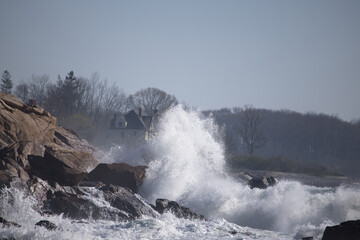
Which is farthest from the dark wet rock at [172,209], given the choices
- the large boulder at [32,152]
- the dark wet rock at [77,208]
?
the large boulder at [32,152]

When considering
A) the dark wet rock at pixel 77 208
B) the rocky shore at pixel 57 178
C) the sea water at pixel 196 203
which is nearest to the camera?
the sea water at pixel 196 203

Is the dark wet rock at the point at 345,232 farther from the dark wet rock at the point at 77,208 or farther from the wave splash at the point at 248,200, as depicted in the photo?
the dark wet rock at the point at 77,208

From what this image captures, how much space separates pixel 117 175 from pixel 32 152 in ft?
15.8

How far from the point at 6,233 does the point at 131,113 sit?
205 ft

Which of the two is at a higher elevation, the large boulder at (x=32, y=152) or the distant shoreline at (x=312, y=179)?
the large boulder at (x=32, y=152)

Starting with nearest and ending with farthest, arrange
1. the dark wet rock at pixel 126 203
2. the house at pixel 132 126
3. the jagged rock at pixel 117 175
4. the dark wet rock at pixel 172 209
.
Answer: the dark wet rock at pixel 126 203 < the dark wet rock at pixel 172 209 < the jagged rock at pixel 117 175 < the house at pixel 132 126

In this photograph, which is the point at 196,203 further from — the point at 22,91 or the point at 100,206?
the point at 22,91

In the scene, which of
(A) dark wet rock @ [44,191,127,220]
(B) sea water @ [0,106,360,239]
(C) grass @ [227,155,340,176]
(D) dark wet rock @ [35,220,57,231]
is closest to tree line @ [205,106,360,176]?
(C) grass @ [227,155,340,176]

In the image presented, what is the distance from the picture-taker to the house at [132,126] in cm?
7144

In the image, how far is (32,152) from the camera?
1627cm

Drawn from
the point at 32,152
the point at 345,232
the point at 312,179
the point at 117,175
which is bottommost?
the point at 312,179

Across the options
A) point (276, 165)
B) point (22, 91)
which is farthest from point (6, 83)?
point (276, 165)

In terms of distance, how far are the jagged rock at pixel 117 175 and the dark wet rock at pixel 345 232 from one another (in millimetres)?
11140

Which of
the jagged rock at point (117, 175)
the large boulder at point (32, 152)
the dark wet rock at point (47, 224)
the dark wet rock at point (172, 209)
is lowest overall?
the dark wet rock at point (172, 209)
